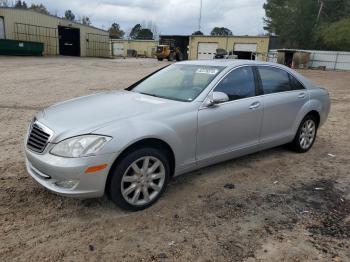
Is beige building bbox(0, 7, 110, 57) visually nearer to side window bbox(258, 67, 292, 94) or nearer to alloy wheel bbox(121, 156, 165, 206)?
side window bbox(258, 67, 292, 94)

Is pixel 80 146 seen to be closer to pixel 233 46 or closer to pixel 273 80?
pixel 273 80

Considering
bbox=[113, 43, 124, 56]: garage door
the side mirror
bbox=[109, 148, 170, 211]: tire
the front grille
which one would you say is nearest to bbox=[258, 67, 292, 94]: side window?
the side mirror

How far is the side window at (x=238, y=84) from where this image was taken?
4.46 m

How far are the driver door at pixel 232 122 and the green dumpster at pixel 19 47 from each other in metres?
33.7

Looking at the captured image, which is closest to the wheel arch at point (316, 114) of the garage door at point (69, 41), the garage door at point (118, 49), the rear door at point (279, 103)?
the rear door at point (279, 103)

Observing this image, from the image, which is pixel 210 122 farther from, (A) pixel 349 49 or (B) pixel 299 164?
(A) pixel 349 49

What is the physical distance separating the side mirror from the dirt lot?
107cm

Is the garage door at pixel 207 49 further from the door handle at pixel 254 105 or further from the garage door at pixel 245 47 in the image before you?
the door handle at pixel 254 105

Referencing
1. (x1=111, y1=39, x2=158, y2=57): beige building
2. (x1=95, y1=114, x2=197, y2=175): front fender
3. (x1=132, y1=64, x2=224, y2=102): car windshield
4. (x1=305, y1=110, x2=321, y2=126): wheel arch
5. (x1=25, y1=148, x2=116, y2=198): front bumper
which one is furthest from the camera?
(x1=111, y1=39, x2=158, y2=57): beige building

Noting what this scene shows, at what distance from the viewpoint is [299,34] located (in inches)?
2109

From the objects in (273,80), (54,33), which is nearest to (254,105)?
(273,80)

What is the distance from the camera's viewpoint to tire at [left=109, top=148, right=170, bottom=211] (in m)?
3.45

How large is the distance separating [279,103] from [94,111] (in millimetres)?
2736

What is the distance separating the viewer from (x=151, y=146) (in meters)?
3.69
